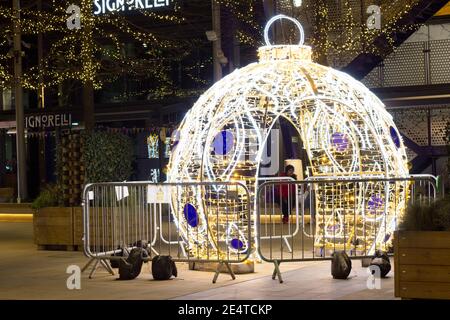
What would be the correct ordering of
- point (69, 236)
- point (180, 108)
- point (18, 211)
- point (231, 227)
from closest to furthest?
point (231, 227)
point (69, 236)
point (18, 211)
point (180, 108)

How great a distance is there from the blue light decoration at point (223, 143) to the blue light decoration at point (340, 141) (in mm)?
1689

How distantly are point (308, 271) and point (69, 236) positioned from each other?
17.4 ft

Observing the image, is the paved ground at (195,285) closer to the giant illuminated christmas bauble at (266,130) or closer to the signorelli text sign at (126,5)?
the giant illuminated christmas bauble at (266,130)

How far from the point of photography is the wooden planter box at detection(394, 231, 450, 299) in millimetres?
8703

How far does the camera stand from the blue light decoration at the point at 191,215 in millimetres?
12156

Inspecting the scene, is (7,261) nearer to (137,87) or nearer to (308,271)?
(308,271)

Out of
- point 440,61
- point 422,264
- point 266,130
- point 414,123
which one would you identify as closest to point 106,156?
point 266,130

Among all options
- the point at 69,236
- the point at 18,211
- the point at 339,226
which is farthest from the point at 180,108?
the point at 339,226

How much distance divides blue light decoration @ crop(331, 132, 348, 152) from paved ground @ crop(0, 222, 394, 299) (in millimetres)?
1898

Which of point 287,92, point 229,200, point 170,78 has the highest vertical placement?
point 170,78

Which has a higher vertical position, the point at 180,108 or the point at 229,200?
the point at 180,108

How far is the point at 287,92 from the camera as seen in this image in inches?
504

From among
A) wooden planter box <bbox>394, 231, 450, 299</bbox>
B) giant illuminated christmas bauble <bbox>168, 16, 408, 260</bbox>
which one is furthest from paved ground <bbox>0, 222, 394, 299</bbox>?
wooden planter box <bbox>394, 231, 450, 299</bbox>

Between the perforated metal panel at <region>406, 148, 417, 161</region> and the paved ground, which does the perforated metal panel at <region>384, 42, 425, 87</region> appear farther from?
the paved ground
